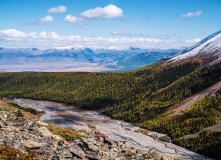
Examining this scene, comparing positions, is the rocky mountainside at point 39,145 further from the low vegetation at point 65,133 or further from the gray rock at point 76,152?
the low vegetation at point 65,133

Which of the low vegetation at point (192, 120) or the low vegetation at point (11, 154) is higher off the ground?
the low vegetation at point (11, 154)

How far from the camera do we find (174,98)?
547 ft

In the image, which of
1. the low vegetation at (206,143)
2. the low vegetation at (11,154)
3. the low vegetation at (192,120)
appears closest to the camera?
the low vegetation at (11,154)

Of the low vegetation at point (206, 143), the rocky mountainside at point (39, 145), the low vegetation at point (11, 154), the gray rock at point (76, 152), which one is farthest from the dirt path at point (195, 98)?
the low vegetation at point (11, 154)

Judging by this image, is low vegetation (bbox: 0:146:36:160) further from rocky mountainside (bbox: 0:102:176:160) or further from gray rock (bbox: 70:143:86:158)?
gray rock (bbox: 70:143:86:158)

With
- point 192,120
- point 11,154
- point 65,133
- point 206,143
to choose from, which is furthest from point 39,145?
point 192,120

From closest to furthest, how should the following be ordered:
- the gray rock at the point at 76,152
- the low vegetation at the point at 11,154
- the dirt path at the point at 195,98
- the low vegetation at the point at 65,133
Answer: the low vegetation at the point at 11,154 < the gray rock at the point at 76,152 < the low vegetation at the point at 65,133 < the dirt path at the point at 195,98

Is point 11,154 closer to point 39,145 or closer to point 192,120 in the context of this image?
point 39,145

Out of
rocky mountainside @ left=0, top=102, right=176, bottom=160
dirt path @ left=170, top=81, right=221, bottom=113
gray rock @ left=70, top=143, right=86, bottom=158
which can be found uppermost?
rocky mountainside @ left=0, top=102, right=176, bottom=160

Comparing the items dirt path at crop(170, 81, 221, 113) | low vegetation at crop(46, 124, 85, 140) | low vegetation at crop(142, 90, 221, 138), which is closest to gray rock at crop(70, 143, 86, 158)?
low vegetation at crop(46, 124, 85, 140)

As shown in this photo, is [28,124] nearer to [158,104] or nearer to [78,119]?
[78,119]

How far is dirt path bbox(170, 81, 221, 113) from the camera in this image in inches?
5748

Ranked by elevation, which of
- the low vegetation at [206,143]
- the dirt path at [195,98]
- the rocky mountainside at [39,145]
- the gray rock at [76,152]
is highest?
the rocky mountainside at [39,145]

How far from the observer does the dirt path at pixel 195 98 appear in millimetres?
146000
